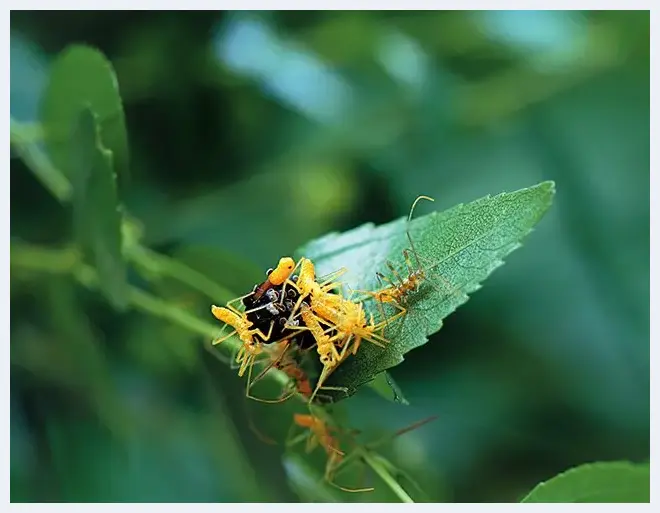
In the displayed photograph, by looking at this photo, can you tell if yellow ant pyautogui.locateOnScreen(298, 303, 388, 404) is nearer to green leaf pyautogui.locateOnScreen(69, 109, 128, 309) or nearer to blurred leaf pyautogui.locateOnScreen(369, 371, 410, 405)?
blurred leaf pyautogui.locateOnScreen(369, 371, 410, 405)

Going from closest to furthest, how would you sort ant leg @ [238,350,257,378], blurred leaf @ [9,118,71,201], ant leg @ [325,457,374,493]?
1. ant leg @ [238,350,257,378]
2. ant leg @ [325,457,374,493]
3. blurred leaf @ [9,118,71,201]

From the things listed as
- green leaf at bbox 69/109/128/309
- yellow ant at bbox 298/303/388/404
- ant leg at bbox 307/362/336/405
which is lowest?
ant leg at bbox 307/362/336/405

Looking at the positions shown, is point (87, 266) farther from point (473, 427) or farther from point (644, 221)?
point (644, 221)

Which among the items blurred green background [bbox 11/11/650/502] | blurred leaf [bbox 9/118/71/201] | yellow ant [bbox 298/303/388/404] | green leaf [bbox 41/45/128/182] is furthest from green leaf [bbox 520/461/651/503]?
blurred leaf [bbox 9/118/71/201]

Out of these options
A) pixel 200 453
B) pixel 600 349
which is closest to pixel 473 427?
pixel 600 349

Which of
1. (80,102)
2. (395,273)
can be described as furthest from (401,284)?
(80,102)

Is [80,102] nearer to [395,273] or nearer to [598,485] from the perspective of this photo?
[395,273]

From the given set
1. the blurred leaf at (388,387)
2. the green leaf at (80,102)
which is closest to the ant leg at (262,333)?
the blurred leaf at (388,387)
